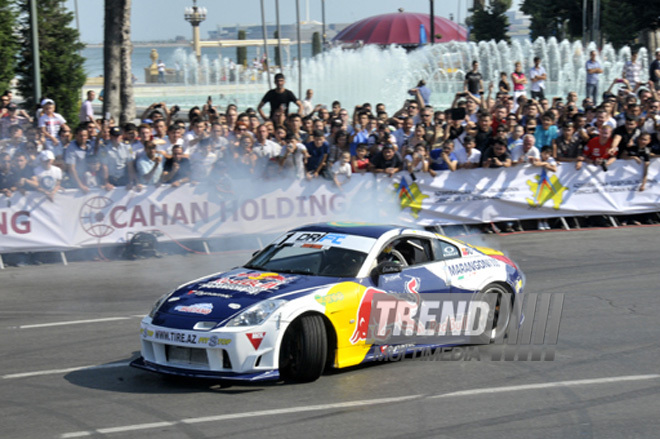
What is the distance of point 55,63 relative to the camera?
25656 millimetres

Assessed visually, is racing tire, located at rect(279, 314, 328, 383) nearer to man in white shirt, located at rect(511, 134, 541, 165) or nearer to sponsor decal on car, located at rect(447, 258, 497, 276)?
sponsor decal on car, located at rect(447, 258, 497, 276)

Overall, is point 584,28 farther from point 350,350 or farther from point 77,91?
point 350,350

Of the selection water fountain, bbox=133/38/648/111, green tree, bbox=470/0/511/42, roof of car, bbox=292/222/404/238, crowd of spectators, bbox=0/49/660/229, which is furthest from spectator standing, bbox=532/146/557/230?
green tree, bbox=470/0/511/42

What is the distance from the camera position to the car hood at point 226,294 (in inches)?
292

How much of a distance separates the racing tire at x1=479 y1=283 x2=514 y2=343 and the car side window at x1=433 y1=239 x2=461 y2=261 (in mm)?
473

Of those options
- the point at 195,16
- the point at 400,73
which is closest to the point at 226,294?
the point at 400,73

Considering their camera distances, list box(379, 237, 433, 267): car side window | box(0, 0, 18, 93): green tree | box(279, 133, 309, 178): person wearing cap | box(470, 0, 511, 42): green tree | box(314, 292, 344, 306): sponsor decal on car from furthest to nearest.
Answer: box(470, 0, 511, 42): green tree, box(0, 0, 18, 93): green tree, box(279, 133, 309, 178): person wearing cap, box(379, 237, 433, 267): car side window, box(314, 292, 344, 306): sponsor decal on car

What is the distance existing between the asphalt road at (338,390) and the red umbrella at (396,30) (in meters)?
41.7

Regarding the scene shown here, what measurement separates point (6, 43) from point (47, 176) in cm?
1045

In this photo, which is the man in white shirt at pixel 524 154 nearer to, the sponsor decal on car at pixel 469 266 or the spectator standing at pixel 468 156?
the spectator standing at pixel 468 156

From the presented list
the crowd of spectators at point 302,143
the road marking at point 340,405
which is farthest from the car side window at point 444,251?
the crowd of spectators at point 302,143

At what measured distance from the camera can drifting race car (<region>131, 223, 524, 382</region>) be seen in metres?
7.26

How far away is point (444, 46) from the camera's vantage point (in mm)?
41688

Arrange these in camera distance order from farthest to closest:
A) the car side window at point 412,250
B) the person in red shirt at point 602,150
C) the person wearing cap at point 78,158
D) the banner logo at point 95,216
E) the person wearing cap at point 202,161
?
1. the person in red shirt at point 602,150
2. the person wearing cap at point 202,161
3. the person wearing cap at point 78,158
4. the banner logo at point 95,216
5. the car side window at point 412,250
